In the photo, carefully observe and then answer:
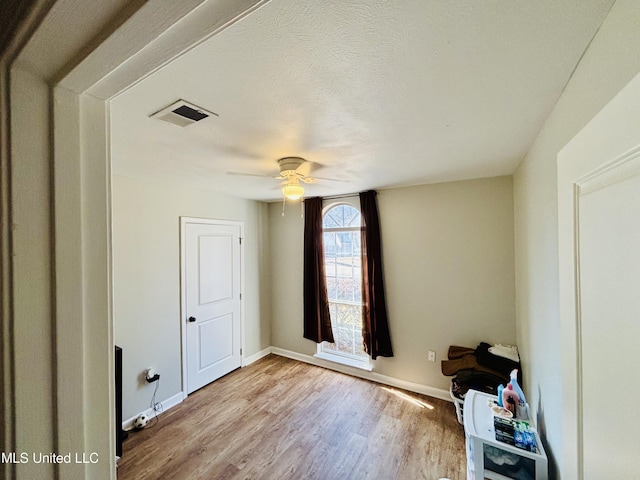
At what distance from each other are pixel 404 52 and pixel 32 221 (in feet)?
3.58

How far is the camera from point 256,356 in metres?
4.12

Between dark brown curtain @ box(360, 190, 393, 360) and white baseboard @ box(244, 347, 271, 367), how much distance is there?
1.72 metres

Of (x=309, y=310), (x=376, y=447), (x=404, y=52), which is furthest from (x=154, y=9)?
(x=309, y=310)

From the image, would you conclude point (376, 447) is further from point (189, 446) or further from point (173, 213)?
point (173, 213)

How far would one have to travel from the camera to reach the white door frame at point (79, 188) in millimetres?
406

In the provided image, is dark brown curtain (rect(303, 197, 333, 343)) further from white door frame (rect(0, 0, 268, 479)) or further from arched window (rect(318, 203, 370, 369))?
white door frame (rect(0, 0, 268, 479))

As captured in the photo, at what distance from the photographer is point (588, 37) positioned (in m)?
0.87

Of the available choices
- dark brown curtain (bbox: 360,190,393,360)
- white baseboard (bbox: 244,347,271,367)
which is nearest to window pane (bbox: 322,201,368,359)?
dark brown curtain (bbox: 360,190,393,360)

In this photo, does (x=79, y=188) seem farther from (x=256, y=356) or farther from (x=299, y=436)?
(x=256, y=356)

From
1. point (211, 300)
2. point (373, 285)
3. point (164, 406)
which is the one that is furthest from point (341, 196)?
point (164, 406)

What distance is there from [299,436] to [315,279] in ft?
5.93

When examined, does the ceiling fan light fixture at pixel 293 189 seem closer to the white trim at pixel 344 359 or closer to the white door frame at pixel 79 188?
the white door frame at pixel 79 188

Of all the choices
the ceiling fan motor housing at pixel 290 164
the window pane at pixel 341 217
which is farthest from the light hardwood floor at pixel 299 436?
the ceiling fan motor housing at pixel 290 164

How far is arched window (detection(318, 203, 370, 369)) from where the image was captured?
3676 millimetres
